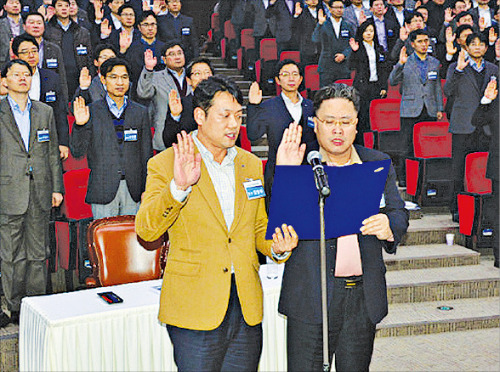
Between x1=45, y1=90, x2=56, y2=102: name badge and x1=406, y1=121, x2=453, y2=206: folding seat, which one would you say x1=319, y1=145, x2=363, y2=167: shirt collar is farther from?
x1=406, y1=121, x2=453, y2=206: folding seat

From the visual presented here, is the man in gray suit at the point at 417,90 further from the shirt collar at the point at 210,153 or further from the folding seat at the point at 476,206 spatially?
the shirt collar at the point at 210,153

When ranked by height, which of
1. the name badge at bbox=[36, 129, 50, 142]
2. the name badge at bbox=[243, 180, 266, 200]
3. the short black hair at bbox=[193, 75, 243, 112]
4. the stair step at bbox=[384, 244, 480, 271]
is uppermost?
the short black hair at bbox=[193, 75, 243, 112]

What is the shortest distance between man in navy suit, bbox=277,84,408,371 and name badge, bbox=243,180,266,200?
0.69 ft

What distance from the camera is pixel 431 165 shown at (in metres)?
6.11

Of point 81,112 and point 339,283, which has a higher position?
point 81,112

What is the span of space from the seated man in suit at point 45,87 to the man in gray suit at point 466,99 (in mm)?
3276

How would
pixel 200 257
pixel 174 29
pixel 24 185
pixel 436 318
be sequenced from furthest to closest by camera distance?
pixel 174 29 → pixel 436 318 → pixel 24 185 → pixel 200 257

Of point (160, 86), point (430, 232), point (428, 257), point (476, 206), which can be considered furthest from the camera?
point (430, 232)

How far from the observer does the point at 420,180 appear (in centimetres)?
614

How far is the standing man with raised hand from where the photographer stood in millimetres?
2121

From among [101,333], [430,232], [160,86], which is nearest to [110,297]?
[101,333]

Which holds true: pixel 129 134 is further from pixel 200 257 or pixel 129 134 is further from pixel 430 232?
pixel 430 232

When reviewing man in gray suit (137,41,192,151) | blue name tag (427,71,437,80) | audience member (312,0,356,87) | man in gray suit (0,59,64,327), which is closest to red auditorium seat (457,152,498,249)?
blue name tag (427,71,437,80)

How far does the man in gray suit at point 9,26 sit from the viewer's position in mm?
6125
